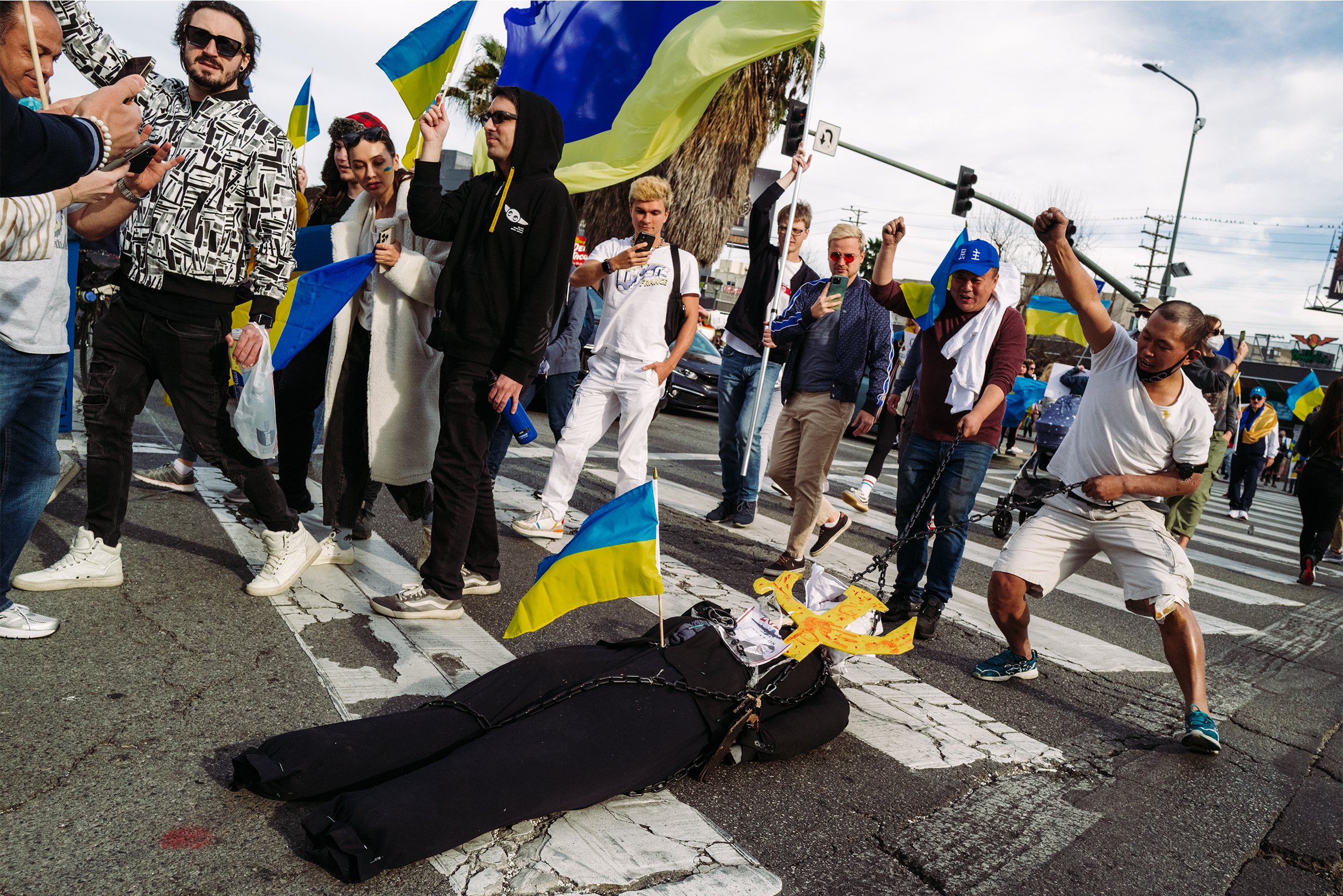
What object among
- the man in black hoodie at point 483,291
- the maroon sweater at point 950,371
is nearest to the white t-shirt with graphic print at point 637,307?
the maroon sweater at point 950,371

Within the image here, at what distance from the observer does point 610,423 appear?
604 centimetres

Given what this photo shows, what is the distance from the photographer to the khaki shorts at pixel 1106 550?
4281 mm

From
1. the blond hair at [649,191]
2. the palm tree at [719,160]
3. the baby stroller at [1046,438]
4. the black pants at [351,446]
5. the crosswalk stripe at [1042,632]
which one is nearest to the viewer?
the black pants at [351,446]

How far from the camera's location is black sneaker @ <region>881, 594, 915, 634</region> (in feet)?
17.3

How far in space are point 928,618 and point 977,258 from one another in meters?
1.98

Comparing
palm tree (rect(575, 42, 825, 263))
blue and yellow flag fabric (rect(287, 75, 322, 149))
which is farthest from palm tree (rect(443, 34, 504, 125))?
blue and yellow flag fabric (rect(287, 75, 322, 149))

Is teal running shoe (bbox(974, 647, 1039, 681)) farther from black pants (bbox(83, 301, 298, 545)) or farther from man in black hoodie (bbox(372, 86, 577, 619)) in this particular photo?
black pants (bbox(83, 301, 298, 545))

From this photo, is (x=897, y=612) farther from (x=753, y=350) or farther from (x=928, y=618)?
(x=753, y=350)

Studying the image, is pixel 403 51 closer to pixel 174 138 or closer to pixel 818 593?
pixel 174 138

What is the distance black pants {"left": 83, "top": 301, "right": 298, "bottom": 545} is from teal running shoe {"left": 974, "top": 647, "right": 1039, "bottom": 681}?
3.60 m

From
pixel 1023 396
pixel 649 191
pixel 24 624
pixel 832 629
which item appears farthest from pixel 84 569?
pixel 1023 396

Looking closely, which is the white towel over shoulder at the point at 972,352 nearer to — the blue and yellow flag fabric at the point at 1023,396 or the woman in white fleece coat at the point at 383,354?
the woman in white fleece coat at the point at 383,354

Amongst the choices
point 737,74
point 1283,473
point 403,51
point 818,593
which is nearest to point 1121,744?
point 818,593

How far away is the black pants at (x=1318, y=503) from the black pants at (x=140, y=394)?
8.91 meters
